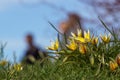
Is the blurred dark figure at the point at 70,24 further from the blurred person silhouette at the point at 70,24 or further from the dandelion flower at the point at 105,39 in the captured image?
the dandelion flower at the point at 105,39

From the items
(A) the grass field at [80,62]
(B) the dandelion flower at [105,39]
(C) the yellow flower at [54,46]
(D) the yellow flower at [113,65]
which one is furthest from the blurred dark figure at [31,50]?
(D) the yellow flower at [113,65]

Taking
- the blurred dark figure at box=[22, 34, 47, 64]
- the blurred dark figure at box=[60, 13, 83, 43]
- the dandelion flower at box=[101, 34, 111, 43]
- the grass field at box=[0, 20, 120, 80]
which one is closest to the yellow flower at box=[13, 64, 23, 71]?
the grass field at box=[0, 20, 120, 80]

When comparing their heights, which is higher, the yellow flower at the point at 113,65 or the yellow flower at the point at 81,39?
the yellow flower at the point at 81,39

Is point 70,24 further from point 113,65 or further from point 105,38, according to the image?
point 113,65

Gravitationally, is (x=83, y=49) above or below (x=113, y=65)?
above

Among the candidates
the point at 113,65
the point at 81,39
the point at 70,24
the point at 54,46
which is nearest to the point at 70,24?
the point at 70,24

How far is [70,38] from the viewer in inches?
148

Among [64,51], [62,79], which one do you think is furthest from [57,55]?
[62,79]

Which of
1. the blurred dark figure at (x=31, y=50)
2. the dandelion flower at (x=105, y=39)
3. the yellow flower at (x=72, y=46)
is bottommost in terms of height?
the yellow flower at (x=72, y=46)

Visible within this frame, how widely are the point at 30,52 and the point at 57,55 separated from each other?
600 centimetres

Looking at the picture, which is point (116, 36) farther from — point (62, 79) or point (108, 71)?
point (62, 79)

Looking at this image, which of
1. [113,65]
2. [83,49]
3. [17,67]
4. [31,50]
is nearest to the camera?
[113,65]

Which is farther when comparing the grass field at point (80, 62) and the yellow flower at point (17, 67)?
the yellow flower at point (17, 67)

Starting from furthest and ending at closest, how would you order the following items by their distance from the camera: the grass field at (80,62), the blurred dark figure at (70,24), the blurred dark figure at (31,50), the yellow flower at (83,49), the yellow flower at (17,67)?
1. the blurred dark figure at (31,50)
2. the blurred dark figure at (70,24)
3. the yellow flower at (17,67)
4. the yellow flower at (83,49)
5. the grass field at (80,62)
